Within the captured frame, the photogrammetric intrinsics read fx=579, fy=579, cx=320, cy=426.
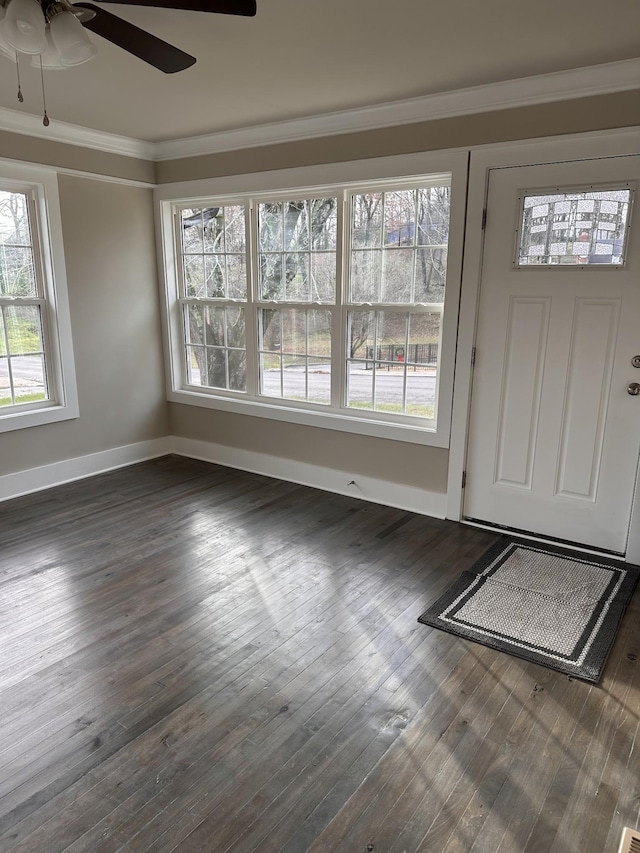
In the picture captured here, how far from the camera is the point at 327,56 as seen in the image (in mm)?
2635

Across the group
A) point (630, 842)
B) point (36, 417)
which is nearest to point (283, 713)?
point (630, 842)

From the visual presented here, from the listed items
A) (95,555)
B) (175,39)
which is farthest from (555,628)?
(175,39)

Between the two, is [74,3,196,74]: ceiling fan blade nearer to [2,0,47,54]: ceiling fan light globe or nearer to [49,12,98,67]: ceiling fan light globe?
[49,12,98,67]: ceiling fan light globe

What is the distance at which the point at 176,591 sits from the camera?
285 centimetres

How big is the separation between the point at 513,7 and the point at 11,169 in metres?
3.15

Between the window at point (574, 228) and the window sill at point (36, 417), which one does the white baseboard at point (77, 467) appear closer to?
the window sill at point (36, 417)

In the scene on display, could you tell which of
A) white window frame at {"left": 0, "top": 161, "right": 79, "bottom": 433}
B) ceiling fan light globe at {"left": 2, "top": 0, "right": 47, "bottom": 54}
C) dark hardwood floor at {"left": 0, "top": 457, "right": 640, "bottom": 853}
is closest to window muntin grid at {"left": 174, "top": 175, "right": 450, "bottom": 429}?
white window frame at {"left": 0, "top": 161, "right": 79, "bottom": 433}

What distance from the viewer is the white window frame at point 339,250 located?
3.38 metres

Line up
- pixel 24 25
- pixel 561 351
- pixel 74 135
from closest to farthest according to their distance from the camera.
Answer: pixel 24 25
pixel 561 351
pixel 74 135

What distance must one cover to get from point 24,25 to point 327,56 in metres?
1.42

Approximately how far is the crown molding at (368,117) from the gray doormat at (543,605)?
7.85 feet

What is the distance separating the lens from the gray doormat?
2.41 m

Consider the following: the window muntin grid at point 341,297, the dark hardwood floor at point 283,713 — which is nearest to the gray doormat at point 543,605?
the dark hardwood floor at point 283,713

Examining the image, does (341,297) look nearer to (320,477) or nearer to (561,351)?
(320,477)
